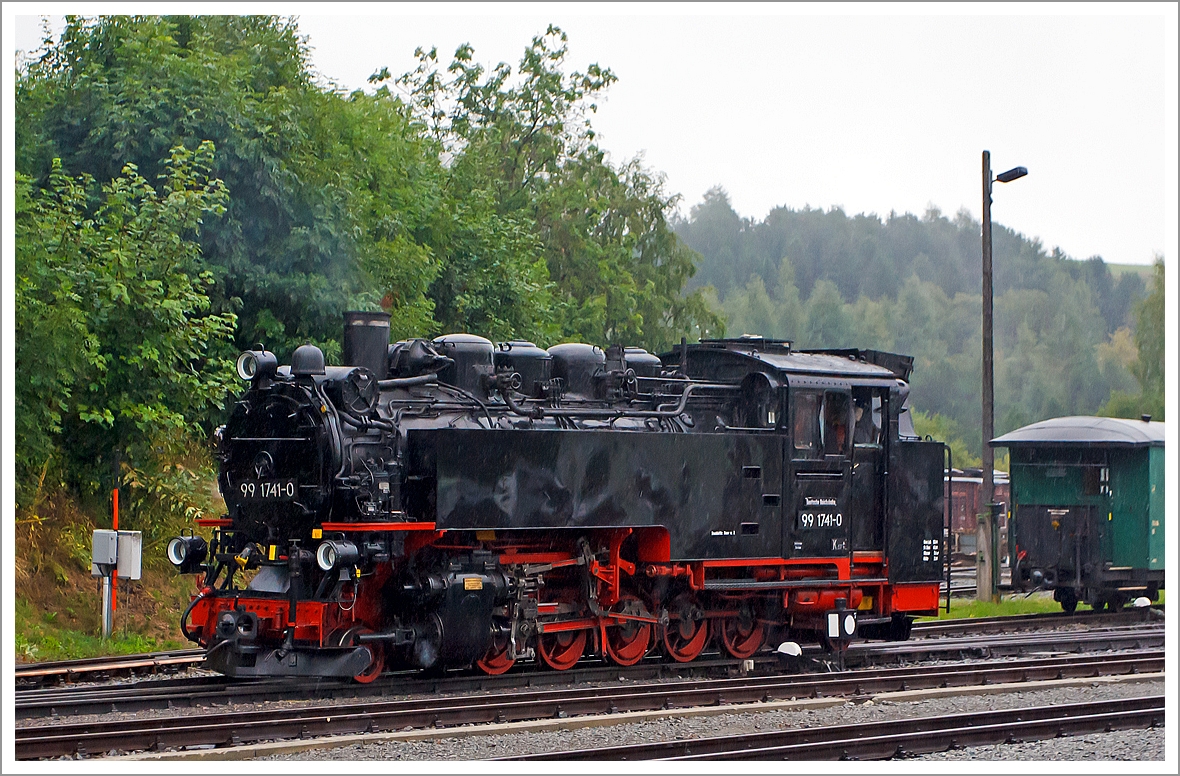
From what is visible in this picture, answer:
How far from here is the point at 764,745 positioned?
25.1ft

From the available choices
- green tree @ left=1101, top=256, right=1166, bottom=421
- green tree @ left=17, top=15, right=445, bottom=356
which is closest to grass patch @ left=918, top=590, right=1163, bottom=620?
green tree @ left=17, top=15, right=445, bottom=356

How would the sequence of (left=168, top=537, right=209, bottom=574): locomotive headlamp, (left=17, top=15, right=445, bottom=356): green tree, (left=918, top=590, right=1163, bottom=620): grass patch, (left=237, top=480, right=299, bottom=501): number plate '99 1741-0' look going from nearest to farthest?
(left=237, top=480, right=299, bottom=501): number plate '99 1741-0'
(left=168, top=537, right=209, bottom=574): locomotive headlamp
(left=17, top=15, right=445, bottom=356): green tree
(left=918, top=590, right=1163, bottom=620): grass patch

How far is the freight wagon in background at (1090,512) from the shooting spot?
1645 cm

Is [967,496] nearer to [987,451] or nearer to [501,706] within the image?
[987,451]

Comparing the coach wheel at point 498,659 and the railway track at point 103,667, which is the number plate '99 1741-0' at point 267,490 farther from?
the coach wheel at point 498,659

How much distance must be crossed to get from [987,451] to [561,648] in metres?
9.29

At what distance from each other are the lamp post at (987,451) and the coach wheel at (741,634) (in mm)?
6760

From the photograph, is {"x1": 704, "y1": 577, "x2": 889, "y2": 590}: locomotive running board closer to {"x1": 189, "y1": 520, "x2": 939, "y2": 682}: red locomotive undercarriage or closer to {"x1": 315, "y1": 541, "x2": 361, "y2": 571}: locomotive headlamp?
{"x1": 189, "y1": 520, "x2": 939, "y2": 682}: red locomotive undercarriage

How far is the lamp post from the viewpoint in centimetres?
1794

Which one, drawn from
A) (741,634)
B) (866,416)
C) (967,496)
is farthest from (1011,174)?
(967,496)

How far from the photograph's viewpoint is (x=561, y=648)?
11.0 meters

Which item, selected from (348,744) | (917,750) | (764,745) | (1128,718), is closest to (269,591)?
(348,744)

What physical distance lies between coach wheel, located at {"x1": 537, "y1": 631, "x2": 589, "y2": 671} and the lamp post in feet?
27.9

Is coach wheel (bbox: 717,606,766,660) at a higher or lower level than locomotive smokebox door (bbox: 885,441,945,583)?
lower
